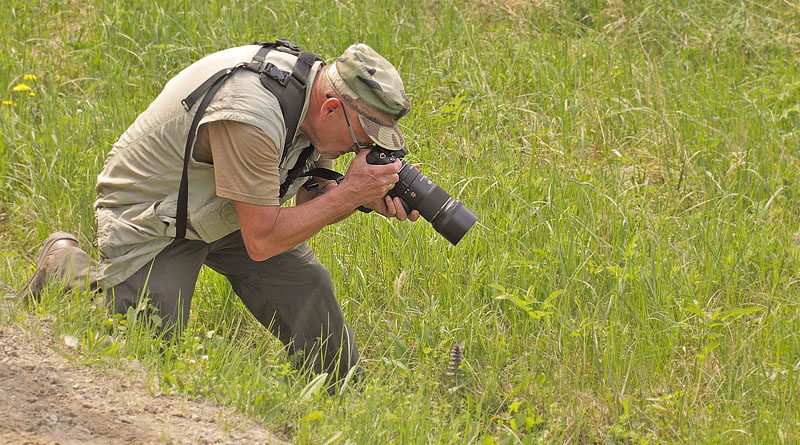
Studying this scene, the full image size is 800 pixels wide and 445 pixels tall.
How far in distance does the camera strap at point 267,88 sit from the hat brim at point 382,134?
0.24 m

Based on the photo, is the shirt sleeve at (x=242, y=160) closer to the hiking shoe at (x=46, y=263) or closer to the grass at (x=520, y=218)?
the grass at (x=520, y=218)

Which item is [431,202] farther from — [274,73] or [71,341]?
[71,341]

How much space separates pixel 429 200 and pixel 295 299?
0.80 meters

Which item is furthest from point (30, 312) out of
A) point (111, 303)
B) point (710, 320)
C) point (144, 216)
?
point (710, 320)

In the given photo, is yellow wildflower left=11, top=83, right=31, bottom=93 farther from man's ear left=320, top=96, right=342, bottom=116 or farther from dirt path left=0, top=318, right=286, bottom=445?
man's ear left=320, top=96, right=342, bottom=116

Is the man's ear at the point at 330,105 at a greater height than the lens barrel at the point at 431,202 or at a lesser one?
greater

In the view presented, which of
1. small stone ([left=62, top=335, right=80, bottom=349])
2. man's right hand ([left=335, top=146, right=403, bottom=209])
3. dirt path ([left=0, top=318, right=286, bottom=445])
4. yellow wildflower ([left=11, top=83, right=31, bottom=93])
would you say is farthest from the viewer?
yellow wildflower ([left=11, top=83, right=31, bottom=93])

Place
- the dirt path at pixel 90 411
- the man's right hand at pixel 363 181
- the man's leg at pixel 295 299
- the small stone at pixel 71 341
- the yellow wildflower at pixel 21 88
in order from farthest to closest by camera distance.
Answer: the yellow wildflower at pixel 21 88 < the man's leg at pixel 295 299 < the man's right hand at pixel 363 181 < the small stone at pixel 71 341 < the dirt path at pixel 90 411

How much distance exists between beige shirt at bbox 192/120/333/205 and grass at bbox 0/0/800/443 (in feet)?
1.63

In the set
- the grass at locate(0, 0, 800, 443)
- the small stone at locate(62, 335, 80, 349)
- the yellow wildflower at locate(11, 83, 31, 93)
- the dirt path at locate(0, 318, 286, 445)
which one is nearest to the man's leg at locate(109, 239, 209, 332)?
the grass at locate(0, 0, 800, 443)

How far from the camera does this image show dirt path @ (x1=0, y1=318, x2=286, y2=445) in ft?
6.97

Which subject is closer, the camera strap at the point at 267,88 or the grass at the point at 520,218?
the camera strap at the point at 267,88

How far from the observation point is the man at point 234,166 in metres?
2.64

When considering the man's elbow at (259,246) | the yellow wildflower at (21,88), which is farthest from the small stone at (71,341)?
the yellow wildflower at (21,88)
